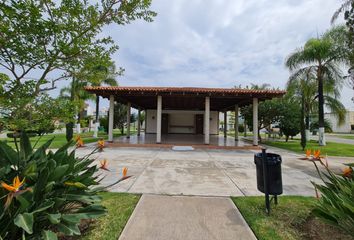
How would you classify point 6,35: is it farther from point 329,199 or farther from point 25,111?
point 329,199

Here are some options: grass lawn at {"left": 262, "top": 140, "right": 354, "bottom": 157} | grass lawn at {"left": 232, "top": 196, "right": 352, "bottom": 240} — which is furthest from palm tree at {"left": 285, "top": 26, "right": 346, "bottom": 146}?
grass lawn at {"left": 232, "top": 196, "right": 352, "bottom": 240}

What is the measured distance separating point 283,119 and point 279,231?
52.7ft

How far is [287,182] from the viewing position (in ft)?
19.2

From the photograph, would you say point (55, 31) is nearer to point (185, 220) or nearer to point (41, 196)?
point (41, 196)

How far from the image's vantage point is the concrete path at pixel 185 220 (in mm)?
2922

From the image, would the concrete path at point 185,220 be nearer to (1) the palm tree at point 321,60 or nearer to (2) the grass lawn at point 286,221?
(2) the grass lawn at point 286,221

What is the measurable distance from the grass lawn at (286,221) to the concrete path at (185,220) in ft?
0.60

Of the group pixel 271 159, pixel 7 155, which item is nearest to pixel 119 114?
pixel 7 155

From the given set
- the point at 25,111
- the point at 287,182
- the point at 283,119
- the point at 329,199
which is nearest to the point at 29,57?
the point at 25,111

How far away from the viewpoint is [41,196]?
2445 mm

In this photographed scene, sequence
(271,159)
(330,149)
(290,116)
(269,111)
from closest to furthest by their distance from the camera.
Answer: (271,159) → (330,149) → (290,116) → (269,111)

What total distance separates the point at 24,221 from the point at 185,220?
2.22m

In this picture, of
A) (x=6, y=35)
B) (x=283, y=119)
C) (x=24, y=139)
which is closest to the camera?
(x=6, y=35)

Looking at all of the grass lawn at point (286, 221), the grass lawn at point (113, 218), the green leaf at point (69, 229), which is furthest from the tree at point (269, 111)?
the green leaf at point (69, 229)
